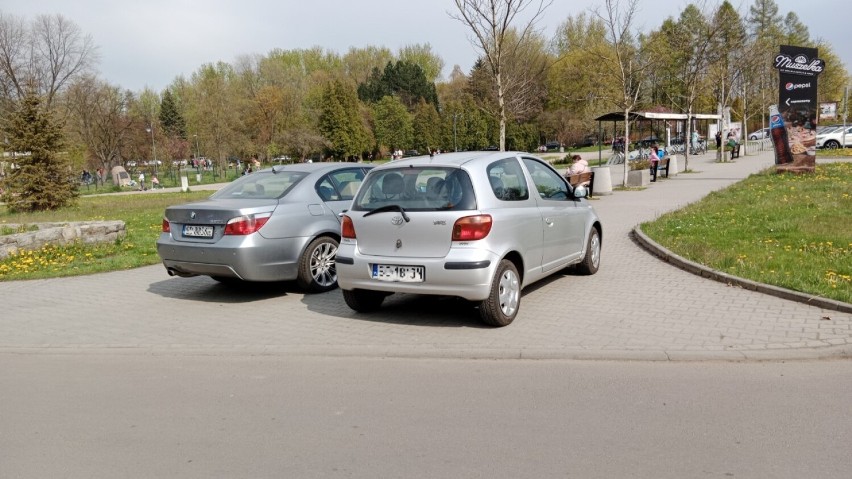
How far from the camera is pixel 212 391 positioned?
16.1 ft

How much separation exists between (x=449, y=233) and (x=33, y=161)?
21.2 meters

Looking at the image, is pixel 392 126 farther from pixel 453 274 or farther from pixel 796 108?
pixel 453 274

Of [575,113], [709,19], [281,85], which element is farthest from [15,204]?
[575,113]

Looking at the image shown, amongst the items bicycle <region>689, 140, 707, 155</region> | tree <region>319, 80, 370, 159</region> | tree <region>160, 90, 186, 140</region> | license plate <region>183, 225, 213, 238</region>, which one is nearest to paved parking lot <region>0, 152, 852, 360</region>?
license plate <region>183, 225, 213, 238</region>

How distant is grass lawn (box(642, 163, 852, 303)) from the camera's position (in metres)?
7.48

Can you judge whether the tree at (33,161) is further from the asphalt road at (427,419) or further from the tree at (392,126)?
the tree at (392,126)

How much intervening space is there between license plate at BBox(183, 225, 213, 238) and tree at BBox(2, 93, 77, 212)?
17.6 metres

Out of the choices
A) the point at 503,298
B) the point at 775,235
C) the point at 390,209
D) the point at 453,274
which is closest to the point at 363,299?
the point at 390,209

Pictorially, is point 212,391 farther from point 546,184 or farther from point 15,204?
point 15,204

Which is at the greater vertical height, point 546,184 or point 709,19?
point 709,19

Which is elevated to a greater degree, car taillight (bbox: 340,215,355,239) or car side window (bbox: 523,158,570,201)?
car side window (bbox: 523,158,570,201)

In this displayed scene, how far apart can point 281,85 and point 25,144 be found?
165 feet

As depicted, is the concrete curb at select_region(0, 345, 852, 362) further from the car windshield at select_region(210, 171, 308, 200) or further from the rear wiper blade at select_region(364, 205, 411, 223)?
the car windshield at select_region(210, 171, 308, 200)

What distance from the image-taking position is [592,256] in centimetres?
866
